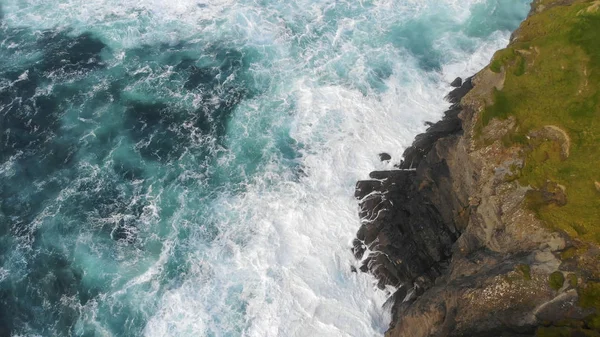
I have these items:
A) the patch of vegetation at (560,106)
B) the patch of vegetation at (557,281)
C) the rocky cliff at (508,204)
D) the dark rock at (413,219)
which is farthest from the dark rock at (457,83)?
the patch of vegetation at (557,281)

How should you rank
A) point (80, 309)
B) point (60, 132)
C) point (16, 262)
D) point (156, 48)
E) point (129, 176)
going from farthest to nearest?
point (156, 48) < point (60, 132) < point (129, 176) < point (16, 262) < point (80, 309)

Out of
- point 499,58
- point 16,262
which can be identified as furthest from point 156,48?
point 499,58

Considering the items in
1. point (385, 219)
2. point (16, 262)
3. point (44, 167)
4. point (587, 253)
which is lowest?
point (16, 262)

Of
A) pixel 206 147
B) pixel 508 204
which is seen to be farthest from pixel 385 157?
pixel 206 147

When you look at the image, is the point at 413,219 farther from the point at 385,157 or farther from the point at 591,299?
the point at 591,299

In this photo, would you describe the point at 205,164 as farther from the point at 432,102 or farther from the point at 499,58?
the point at 499,58

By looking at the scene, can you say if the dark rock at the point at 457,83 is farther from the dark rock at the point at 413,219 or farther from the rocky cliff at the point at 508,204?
the dark rock at the point at 413,219
